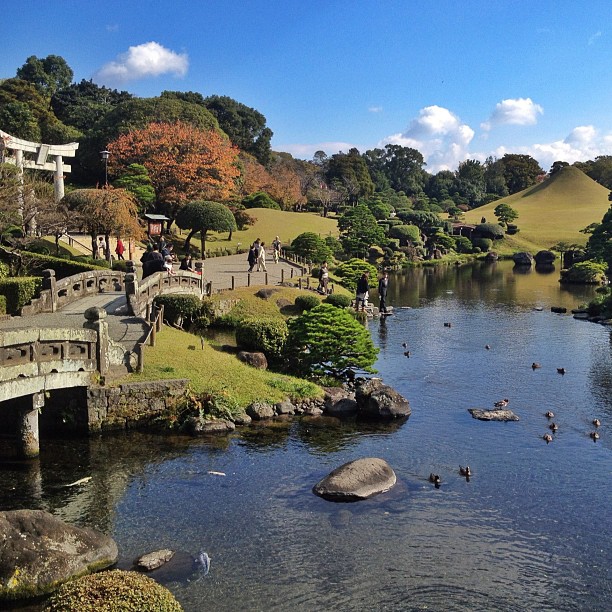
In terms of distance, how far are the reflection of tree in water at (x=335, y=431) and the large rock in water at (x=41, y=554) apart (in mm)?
9155

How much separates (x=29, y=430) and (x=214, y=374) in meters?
7.50

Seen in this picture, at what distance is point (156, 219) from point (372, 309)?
20.5 m

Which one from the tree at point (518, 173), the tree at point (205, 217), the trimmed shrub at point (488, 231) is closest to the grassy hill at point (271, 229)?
the tree at point (205, 217)

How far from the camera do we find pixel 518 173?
171125mm

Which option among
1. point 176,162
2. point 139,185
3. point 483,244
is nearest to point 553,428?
point 139,185

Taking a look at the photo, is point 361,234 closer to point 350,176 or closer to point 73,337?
point 350,176

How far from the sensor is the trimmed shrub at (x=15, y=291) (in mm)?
33250

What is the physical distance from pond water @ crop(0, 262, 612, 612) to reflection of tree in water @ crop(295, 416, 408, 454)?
0.09m

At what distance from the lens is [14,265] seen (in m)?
40.9

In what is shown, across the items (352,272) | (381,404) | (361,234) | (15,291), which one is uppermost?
(361,234)

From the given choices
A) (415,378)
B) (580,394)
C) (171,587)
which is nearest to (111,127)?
(415,378)

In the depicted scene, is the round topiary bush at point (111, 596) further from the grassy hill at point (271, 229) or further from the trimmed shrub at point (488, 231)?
the trimmed shrub at point (488, 231)

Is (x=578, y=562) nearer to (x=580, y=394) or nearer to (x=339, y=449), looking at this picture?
(x=339, y=449)

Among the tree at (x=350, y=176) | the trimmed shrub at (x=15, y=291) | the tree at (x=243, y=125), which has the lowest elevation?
the trimmed shrub at (x=15, y=291)
